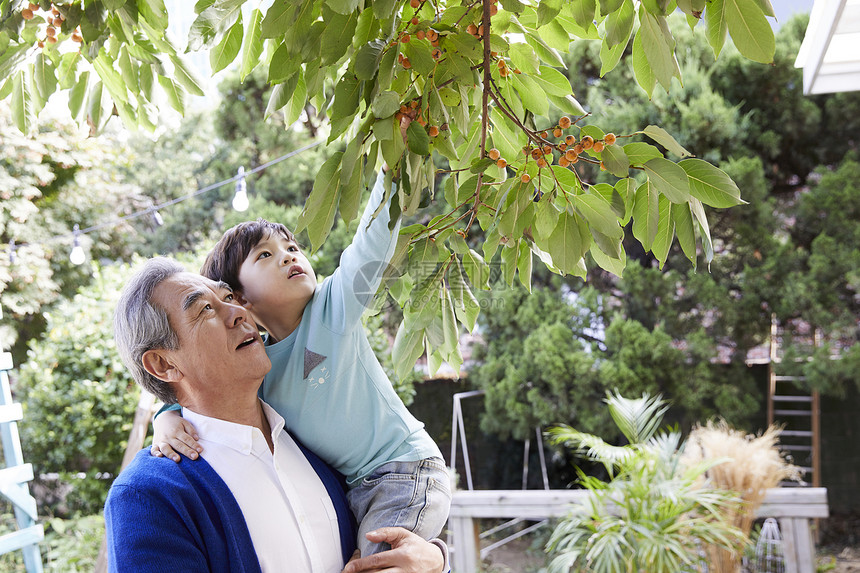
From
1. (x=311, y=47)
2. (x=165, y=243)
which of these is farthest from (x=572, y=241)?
(x=165, y=243)

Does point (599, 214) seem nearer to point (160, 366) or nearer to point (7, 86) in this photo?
point (160, 366)

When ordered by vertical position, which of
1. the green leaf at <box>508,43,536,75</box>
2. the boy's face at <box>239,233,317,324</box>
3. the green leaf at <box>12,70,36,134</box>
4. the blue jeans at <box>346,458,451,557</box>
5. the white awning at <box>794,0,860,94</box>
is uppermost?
the white awning at <box>794,0,860,94</box>

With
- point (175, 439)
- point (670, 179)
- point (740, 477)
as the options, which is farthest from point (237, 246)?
point (740, 477)

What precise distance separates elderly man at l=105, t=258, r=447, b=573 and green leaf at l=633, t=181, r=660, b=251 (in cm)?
59

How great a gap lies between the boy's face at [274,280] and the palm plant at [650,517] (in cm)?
227

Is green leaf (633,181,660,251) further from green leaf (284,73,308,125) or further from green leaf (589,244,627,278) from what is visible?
green leaf (284,73,308,125)

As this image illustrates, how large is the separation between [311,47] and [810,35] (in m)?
2.36

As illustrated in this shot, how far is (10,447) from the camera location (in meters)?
3.39

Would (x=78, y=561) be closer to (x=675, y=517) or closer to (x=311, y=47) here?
(x=675, y=517)

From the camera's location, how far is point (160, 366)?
110 centimetres

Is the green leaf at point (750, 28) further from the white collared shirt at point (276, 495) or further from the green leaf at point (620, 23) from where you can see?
the white collared shirt at point (276, 495)

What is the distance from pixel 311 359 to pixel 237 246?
0.85 ft

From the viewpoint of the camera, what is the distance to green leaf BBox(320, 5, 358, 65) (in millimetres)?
741

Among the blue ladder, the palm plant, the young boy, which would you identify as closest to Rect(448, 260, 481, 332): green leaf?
the young boy
